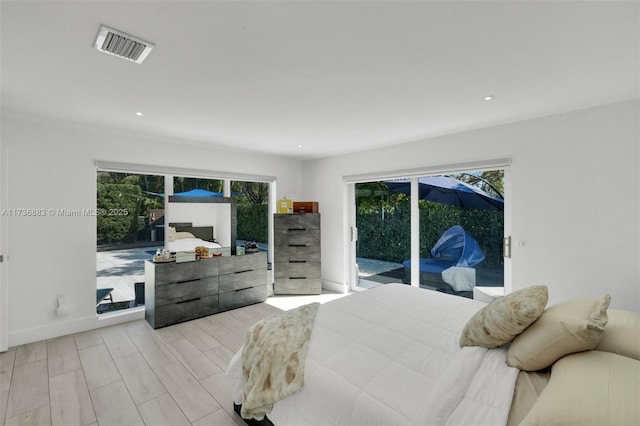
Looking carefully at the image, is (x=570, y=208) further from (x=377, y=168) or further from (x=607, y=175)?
(x=377, y=168)

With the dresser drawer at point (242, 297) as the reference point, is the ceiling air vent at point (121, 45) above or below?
above

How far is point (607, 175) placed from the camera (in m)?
2.72

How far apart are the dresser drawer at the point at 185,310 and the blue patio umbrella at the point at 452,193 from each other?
318 centimetres

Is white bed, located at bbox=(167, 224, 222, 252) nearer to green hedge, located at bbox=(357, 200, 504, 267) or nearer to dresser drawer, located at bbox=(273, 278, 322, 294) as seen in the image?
dresser drawer, located at bbox=(273, 278, 322, 294)

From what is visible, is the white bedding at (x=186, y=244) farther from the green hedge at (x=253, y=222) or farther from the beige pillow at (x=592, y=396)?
the beige pillow at (x=592, y=396)

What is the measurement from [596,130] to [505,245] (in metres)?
1.40

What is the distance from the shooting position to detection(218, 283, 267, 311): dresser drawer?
4133mm

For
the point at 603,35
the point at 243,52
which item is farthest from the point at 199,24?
the point at 603,35

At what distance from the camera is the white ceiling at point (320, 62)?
1453mm

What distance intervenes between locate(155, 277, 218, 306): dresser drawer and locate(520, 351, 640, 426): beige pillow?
3.69 metres

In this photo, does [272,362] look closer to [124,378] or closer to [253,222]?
[124,378]

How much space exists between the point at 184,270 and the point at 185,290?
0.25m

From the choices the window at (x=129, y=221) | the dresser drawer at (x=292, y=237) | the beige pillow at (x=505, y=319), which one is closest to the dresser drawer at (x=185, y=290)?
the window at (x=129, y=221)

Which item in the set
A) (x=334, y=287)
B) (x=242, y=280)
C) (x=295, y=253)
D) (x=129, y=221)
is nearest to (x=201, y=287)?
(x=242, y=280)
